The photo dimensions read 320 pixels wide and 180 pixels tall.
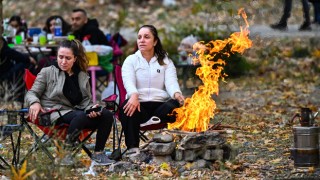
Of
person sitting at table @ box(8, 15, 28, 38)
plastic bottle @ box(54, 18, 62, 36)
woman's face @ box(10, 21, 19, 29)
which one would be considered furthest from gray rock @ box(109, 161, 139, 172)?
woman's face @ box(10, 21, 19, 29)

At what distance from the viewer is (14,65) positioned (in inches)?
499

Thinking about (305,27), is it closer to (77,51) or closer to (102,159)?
(77,51)

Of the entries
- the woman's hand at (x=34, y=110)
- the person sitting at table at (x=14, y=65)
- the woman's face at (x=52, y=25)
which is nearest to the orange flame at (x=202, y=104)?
the woman's hand at (x=34, y=110)

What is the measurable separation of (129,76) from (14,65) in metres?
4.99

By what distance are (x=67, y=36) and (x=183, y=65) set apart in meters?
1.68

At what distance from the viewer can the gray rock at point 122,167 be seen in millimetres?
7359

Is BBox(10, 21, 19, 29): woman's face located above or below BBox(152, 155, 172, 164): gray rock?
above

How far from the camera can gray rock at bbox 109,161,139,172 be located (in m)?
7.36

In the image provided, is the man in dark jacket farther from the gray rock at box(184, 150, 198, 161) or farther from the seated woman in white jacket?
the gray rock at box(184, 150, 198, 161)

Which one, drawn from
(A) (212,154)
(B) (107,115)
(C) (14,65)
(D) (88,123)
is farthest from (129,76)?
(C) (14,65)

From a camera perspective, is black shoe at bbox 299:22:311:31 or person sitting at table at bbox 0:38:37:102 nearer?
person sitting at table at bbox 0:38:37:102

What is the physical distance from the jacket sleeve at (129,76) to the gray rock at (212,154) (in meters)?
0.85

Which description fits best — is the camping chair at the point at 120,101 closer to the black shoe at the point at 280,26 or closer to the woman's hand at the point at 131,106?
the woman's hand at the point at 131,106

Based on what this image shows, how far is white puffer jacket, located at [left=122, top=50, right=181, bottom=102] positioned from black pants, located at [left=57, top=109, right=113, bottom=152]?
1.71ft
